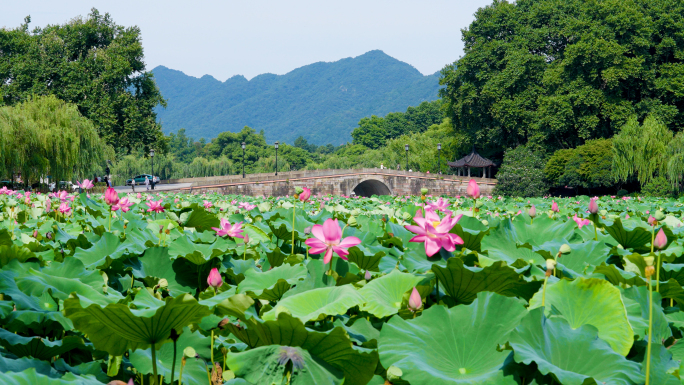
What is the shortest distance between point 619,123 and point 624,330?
32.1 meters

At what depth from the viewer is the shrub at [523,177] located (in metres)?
30.0

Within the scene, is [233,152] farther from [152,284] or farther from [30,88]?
[152,284]

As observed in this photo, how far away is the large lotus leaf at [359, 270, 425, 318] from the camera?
128 centimetres

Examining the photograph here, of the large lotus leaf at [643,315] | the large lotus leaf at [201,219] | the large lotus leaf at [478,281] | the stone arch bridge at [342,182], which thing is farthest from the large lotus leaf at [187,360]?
the stone arch bridge at [342,182]

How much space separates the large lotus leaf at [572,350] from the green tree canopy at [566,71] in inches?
1241

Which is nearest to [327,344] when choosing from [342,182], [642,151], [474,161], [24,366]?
[24,366]

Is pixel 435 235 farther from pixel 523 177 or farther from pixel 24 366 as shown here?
pixel 523 177

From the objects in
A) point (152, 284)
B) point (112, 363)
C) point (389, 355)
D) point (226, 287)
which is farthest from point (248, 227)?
point (389, 355)

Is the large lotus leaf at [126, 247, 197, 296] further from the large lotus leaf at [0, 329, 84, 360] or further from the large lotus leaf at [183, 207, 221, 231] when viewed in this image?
the large lotus leaf at [183, 207, 221, 231]

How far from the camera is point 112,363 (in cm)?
121

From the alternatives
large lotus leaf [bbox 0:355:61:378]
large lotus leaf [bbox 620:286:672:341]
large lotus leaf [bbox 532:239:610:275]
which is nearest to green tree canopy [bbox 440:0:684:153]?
large lotus leaf [bbox 532:239:610:275]

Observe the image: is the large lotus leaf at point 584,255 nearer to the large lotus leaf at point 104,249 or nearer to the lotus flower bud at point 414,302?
the lotus flower bud at point 414,302

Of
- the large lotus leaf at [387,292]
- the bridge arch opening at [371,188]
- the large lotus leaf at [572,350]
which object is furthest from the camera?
the bridge arch opening at [371,188]

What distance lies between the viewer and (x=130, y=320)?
1016 millimetres
